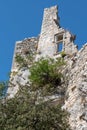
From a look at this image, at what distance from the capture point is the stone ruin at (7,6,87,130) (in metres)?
15.9

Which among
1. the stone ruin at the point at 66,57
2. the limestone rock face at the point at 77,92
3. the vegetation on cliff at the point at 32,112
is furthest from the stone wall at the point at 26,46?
the vegetation on cliff at the point at 32,112

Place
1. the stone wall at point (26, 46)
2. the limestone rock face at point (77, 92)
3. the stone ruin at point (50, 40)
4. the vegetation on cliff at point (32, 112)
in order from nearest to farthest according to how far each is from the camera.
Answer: the vegetation on cliff at point (32, 112)
the limestone rock face at point (77, 92)
the stone ruin at point (50, 40)
the stone wall at point (26, 46)

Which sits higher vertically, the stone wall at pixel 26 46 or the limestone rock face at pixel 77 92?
the stone wall at pixel 26 46

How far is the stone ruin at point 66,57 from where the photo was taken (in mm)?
15898

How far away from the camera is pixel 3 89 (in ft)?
60.0

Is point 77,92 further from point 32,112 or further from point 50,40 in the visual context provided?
point 50,40

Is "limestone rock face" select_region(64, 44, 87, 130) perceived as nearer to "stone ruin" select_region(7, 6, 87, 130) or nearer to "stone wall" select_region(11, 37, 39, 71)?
"stone ruin" select_region(7, 6, 87, 130)

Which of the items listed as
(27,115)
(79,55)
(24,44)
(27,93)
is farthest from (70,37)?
(27,115)

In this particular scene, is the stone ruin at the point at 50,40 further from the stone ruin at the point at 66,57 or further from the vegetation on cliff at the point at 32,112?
the vegetation on cliff at the point at 32,112

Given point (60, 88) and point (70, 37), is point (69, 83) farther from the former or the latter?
point (70, 37)

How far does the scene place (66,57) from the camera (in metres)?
21.2

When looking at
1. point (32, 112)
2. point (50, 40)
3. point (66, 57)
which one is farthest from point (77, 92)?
point (50, 40)

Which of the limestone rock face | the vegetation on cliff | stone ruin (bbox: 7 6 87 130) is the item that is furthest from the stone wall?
the vegetation on cliff

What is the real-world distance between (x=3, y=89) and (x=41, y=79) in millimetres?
1864
